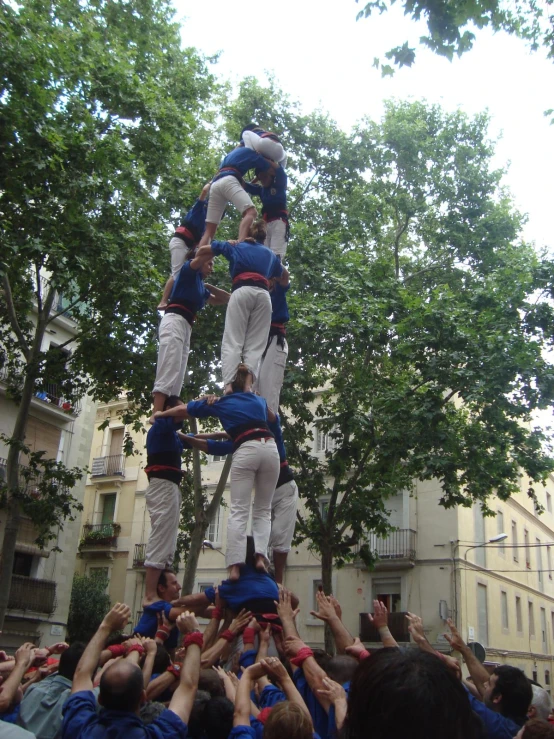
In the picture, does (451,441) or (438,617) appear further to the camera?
(438,617)

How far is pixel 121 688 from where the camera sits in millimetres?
3398

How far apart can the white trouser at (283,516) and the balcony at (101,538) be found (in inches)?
985

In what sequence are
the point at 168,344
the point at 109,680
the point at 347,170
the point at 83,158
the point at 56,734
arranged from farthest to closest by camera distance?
1. the point at 347,170
2. the point at 83,158
3. the point at 168,344
4. the point at 56,734
5. the point at 109,680

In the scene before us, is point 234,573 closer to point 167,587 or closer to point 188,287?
point 167,587

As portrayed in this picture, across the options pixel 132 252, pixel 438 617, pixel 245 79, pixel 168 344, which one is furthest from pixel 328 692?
pixel 438 617

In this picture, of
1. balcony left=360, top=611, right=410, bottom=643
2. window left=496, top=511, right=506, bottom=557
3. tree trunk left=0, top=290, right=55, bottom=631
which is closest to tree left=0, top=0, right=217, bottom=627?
tree trunk left=0, top=290, right=55, bottom=631

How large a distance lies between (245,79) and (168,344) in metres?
15.8

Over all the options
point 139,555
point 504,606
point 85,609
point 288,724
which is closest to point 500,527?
point 504,606

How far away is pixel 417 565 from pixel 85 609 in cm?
1256

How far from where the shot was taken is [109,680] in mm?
3424

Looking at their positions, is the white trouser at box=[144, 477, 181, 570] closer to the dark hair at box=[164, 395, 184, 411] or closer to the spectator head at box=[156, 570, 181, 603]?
the spectator head at box=[156, 570, 181, 603]

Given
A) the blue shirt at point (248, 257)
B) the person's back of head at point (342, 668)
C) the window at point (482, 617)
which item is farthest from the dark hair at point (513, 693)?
the window at point (482, 617)

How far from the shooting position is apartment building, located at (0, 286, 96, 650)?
70.3 ft

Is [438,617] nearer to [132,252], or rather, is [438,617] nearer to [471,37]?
[132,252]
